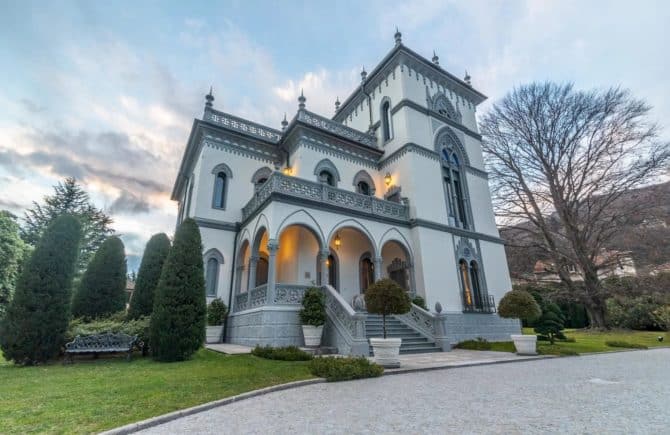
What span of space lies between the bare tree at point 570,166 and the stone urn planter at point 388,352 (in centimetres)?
1900

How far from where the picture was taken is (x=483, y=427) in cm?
310

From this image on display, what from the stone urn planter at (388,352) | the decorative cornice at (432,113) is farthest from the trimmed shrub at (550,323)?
the decorative cornice at (432,113)

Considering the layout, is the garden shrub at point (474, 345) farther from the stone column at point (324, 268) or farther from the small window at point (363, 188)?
the small window at point (363, 188)

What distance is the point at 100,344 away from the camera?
26.7 feet

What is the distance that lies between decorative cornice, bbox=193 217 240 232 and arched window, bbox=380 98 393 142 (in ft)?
31.7

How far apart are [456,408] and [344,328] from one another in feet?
19.6

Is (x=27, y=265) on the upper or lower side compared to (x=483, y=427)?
upper

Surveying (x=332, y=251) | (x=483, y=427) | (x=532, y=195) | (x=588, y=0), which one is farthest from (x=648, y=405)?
(x=532, y=195)

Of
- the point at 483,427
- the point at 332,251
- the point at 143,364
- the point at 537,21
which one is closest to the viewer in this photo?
the point at 483,427

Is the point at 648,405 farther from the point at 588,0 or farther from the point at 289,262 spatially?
the point at 588,0

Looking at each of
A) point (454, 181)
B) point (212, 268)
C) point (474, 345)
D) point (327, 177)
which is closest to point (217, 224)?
point (212, 268)

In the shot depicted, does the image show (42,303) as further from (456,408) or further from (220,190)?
(456,408)

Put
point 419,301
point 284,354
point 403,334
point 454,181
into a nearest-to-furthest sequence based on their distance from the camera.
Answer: point 284,354
point 403,334
point 419,301
point 454,181

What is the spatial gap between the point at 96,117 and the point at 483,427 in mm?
17217
